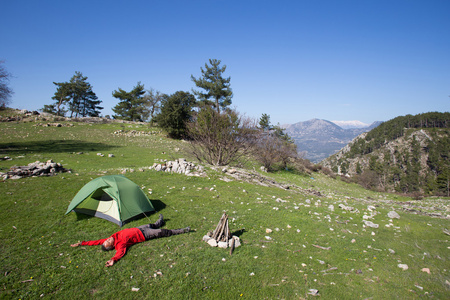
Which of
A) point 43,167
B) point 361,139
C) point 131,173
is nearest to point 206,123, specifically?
point 131,173

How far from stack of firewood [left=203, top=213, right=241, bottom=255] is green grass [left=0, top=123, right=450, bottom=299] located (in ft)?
0.89

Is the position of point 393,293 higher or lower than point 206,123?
lower

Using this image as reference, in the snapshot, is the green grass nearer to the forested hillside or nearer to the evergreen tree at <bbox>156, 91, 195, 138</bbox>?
the evergreen tree at <bbox>156, 91, 195, 138</bbox>

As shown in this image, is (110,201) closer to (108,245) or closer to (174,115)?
(108,245)

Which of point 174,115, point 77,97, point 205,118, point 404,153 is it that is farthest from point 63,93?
point 404,153

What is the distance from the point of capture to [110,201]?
30.0 feet

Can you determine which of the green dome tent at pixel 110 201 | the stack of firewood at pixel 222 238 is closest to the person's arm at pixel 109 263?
the green dome tent at pixel 110 201

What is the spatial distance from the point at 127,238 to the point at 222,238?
10.8 ft

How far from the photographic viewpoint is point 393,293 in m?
5.55

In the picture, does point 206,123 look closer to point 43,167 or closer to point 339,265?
point 43,167

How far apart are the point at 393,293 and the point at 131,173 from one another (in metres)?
16.1

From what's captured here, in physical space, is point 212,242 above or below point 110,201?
below

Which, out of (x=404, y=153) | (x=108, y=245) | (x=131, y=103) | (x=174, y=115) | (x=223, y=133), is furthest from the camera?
(x=404, y=153)

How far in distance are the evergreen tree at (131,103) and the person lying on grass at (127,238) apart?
5832 cm
